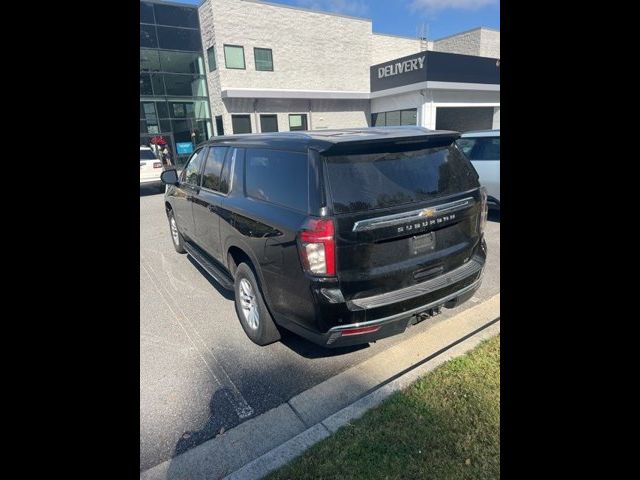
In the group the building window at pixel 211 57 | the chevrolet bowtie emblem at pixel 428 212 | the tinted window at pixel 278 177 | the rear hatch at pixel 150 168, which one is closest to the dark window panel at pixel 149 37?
the building window at pixel 211 57

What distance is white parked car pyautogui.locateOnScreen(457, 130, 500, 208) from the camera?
7.43 m

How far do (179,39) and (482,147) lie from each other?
19.1 metres

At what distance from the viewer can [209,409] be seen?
282 centimetres

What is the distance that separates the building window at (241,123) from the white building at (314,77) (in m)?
0.05

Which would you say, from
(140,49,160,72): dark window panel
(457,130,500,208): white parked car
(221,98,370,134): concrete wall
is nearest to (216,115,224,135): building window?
(221,98,370,134): concrete wall

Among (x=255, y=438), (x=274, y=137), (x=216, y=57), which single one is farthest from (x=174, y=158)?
(x=255, y=438)

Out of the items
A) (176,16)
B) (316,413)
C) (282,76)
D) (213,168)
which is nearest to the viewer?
(316,413)

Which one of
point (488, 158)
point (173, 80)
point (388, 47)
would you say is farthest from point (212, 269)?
point (388, 47)

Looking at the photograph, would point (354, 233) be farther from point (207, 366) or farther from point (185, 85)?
point (185, 85)

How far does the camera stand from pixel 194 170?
5199 millimetres

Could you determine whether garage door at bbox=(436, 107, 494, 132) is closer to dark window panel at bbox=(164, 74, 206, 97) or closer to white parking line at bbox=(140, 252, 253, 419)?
dark window panel at bbox=(164, 74, 206, 97)

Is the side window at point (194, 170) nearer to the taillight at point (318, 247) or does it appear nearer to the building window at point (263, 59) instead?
the taillight at point (318, 247)
